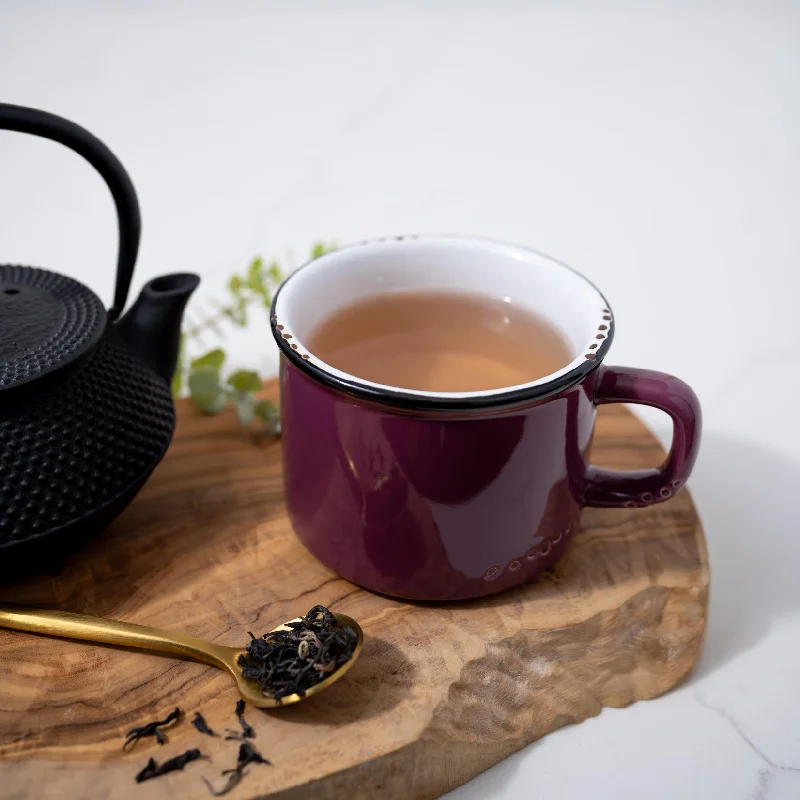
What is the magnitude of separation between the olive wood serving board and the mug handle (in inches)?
3.0

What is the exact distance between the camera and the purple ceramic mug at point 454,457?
2.73 feet

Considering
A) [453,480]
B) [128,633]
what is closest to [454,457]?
[453,480]

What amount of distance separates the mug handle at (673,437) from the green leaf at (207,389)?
0.50 metres

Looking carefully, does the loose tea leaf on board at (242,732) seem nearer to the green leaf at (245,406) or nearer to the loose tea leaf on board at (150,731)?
the loose tea leaf on board at (150,731)

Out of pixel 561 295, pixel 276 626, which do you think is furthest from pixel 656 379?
pixel 276 626

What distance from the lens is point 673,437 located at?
3.15 feet

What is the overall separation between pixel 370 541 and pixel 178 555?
23 centimetres

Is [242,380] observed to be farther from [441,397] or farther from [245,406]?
[441,397]

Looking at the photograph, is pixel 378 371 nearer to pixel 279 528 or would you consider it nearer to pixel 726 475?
pixel 279 528

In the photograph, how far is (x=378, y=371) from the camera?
3.27ft

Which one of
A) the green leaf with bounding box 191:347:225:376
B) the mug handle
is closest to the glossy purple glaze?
the mug handle

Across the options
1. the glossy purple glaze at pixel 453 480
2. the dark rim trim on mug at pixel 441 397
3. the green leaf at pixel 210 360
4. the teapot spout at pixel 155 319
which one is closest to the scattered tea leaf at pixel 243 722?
the glossy purple glaze at pixel 453 480

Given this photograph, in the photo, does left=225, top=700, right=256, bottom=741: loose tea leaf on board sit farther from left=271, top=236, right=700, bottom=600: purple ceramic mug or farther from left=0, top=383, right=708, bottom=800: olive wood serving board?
left=271, top=236, right=700, bottom=600: purple ceramic mug

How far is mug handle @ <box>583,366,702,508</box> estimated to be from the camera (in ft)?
2.99
